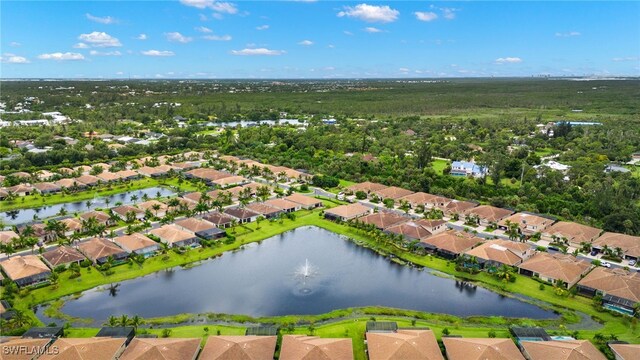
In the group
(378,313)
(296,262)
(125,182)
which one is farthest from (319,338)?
(125,182)

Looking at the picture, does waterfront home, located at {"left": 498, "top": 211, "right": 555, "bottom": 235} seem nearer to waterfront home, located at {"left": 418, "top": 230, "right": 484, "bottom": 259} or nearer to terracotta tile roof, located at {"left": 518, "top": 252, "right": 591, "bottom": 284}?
waterfront home, located at {"left": 418, "top": 230, "right": 484, "bottom": 259}

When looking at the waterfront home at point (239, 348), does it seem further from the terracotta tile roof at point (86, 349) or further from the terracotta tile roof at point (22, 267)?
the terracotta tile roof at point (22, 267)

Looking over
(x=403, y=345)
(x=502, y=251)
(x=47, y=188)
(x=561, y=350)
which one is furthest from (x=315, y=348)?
(x=47, y=188)

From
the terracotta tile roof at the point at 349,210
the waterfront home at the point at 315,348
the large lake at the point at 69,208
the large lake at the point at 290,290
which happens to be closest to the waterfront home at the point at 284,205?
the terracotta tile roof at the point at 349,210

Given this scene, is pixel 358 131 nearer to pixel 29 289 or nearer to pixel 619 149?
pixel 619 149

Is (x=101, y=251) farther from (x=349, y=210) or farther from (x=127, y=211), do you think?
(x=349, y=210)
